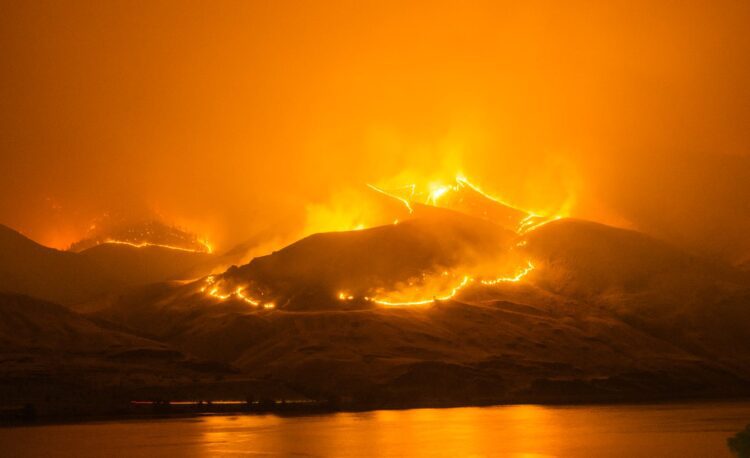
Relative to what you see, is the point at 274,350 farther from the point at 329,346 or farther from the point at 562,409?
the point at 562,409

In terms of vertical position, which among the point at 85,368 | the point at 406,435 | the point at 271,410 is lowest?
the point at 406,435

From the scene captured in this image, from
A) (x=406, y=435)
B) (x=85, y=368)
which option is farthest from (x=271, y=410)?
(x=406, y=435)

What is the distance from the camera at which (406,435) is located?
9350 cm

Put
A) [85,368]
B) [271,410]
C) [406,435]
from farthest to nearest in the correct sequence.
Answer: [85,368] → [271,410] → [406,435]

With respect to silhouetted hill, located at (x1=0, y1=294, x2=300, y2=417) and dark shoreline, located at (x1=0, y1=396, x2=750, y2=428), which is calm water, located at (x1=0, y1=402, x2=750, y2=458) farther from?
silhouetted hill, located at (x1=0, y1=294, x2=300, y2=417)

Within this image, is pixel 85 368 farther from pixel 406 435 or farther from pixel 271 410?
pixel 406 435

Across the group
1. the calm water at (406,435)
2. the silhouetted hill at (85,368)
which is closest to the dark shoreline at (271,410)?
the silhouetted hill at (85,368)

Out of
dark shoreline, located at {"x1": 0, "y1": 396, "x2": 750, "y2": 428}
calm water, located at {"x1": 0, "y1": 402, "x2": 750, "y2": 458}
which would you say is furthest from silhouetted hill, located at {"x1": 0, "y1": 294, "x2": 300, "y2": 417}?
calm water, located at {"x1": 0, "y1": 402, "x2": 750, "y2": 458}

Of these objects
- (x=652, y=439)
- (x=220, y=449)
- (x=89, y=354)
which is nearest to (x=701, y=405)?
(x=652, y=439)

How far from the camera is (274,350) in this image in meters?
176

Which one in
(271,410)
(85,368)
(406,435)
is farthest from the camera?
(85,368)

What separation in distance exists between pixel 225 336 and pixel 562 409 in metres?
80.6

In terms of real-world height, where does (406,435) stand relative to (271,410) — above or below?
below

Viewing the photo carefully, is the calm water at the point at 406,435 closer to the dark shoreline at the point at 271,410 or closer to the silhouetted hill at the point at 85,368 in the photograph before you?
the dark shoreline at the point at 271,410
